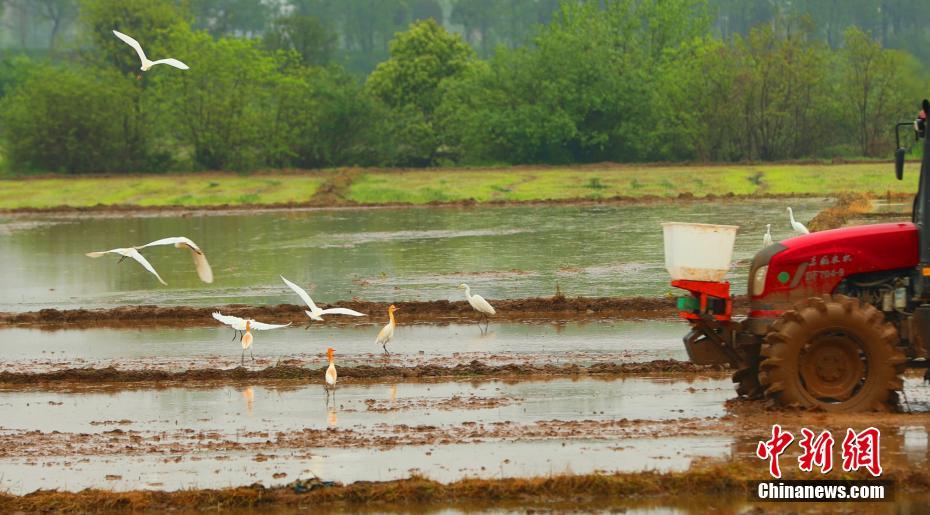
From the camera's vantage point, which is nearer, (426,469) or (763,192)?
(426,469)

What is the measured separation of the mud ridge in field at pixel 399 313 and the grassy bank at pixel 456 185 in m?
24.1

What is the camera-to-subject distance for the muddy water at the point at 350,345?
16656 mm

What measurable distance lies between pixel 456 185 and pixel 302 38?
185ft

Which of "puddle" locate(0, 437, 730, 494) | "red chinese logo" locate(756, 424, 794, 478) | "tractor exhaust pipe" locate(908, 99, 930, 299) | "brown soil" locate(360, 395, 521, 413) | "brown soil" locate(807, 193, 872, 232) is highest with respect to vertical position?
"tractor exhaust pipe" locate(908, 99, 930, 299)

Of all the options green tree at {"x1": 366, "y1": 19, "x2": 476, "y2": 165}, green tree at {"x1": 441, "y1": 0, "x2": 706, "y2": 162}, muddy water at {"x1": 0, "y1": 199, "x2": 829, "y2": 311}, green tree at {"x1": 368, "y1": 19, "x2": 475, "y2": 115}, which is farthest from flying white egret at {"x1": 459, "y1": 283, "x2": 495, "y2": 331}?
green tree at {"x1": 368, "y1": 19, "x2": 475, "y2": 115}

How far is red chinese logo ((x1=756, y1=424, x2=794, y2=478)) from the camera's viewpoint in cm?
1016

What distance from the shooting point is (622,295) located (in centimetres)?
2194

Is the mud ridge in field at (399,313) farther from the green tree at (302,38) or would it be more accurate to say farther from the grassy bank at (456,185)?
the green tree at (302,38)

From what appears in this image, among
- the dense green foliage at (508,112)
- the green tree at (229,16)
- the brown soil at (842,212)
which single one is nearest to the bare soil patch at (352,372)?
the brown soil at (842,212)

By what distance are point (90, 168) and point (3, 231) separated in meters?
23.0

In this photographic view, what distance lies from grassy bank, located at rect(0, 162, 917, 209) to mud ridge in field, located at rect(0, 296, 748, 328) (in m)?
24.1

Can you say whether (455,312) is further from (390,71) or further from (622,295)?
(390,71)

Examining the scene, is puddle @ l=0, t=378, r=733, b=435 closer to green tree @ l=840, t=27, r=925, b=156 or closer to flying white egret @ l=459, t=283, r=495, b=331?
flying white egret @ l=459, t=283, r=495, b=331

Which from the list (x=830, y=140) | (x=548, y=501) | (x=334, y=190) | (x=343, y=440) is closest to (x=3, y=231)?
(x=334, y=190)
